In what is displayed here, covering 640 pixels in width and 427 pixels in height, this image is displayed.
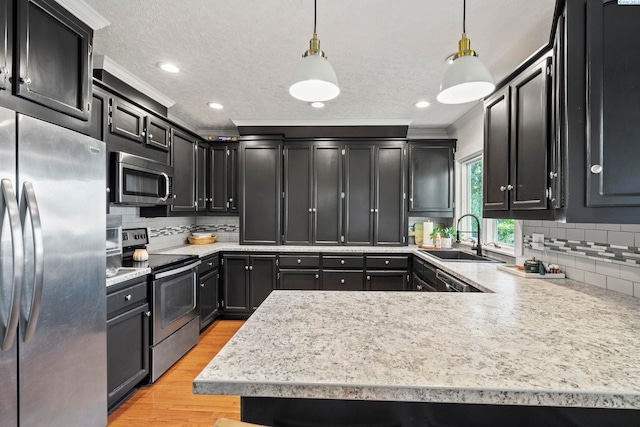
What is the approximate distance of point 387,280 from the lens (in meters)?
3.51

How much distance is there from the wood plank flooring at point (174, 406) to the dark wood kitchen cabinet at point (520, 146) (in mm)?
2250

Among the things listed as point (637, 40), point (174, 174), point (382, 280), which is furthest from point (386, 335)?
point (174, 174)

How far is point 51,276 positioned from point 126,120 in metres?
1.45

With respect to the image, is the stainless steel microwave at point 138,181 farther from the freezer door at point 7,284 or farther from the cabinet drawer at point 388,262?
the cabinet drawer at point 388,262

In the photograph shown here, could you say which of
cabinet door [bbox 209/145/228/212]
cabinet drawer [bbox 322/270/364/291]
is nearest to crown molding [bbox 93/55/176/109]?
cabinet door [bbox 209/145/228/212]

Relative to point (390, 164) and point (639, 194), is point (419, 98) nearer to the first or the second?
point (390, 164)

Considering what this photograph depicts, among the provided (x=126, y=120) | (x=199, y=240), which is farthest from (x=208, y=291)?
(x=126, y=120)

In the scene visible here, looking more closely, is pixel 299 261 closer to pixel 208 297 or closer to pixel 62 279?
pixel 208 297

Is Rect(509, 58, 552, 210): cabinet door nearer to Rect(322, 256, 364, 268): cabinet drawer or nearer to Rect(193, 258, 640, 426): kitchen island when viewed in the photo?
Rect(193, 258, 640, 426): kitchen island

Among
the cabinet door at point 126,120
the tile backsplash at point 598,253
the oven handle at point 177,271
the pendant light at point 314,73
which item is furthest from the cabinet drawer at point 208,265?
the tile backsplash at point 598,253

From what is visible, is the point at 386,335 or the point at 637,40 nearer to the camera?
the point at 386,335

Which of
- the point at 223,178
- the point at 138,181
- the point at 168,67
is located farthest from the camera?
the point at 223,178

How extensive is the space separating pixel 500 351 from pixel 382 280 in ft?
8.77

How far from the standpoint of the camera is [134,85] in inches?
103
